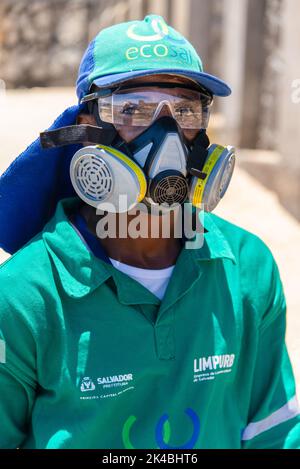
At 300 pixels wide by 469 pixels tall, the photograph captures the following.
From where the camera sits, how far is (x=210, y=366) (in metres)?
2.40

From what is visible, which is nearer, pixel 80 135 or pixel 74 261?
pixel 74 261

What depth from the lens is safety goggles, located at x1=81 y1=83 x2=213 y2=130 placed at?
2.52 m

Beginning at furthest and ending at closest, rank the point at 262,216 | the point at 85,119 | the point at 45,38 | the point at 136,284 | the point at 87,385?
the point at 45,38, the point at 262,216, the point at 85,119, the point at 136,284, the point at 87,385

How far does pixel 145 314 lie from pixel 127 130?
0.61 metres

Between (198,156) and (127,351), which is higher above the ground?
(198,156)

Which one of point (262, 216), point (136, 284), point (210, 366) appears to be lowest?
point (262, 216)

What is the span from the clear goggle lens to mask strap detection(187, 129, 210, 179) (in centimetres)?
8

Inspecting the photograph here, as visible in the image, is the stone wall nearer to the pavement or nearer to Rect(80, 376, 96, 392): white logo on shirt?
the pavement

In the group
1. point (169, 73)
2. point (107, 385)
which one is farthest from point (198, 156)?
point (107, 385)

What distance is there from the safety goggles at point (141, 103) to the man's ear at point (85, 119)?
0.18 feet

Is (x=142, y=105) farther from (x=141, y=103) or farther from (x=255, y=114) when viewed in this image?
(x=255, y=114)

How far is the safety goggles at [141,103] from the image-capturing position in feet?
8.28

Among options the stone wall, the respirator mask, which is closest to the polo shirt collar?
the respirator mask
